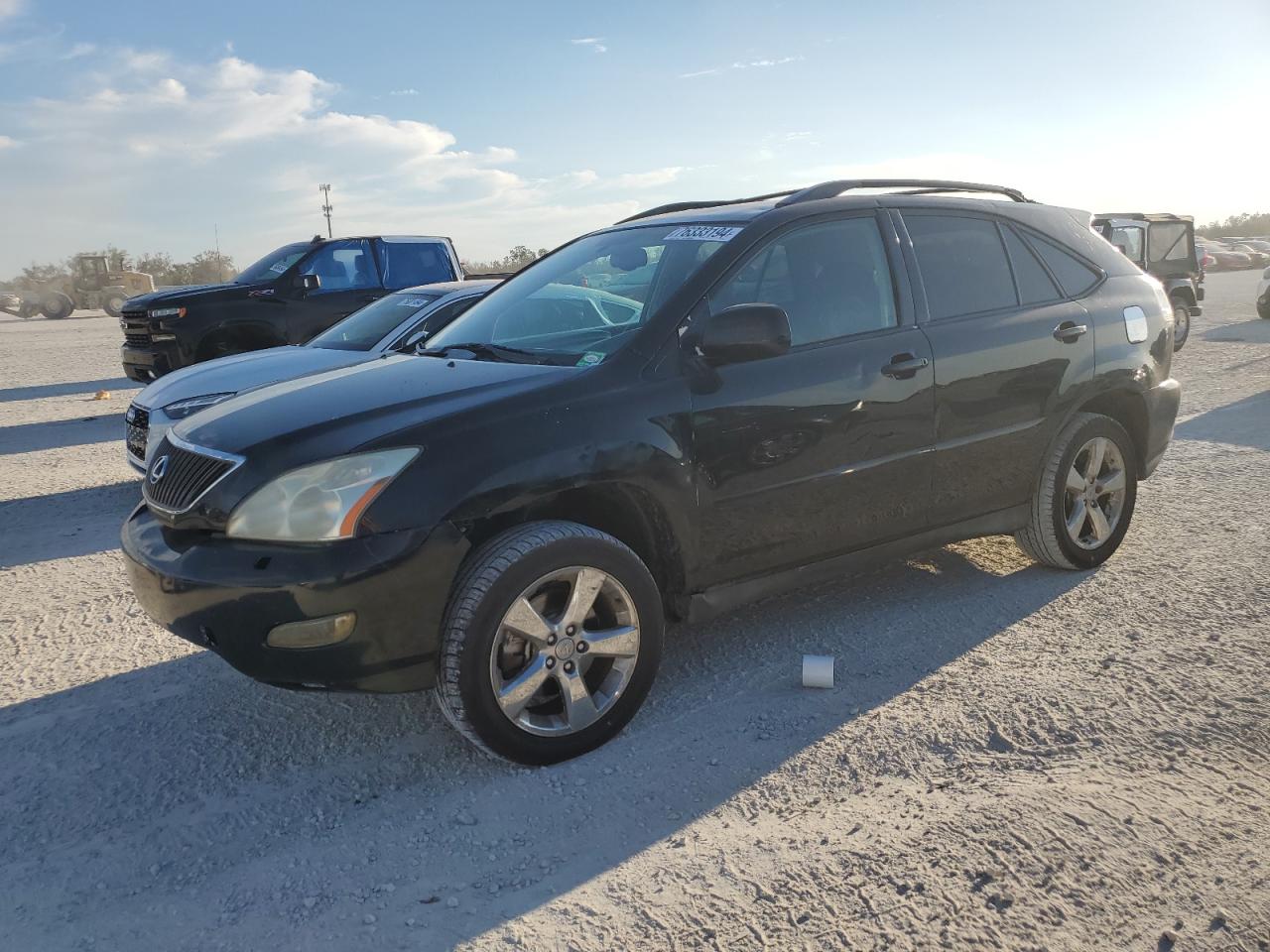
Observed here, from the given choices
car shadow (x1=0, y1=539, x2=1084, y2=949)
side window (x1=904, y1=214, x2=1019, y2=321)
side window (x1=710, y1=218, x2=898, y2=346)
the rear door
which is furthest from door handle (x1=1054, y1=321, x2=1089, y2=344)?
car shadow (x1=0, y1=539, x2=1084, y2=949)

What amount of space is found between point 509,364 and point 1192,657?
9.42 ft

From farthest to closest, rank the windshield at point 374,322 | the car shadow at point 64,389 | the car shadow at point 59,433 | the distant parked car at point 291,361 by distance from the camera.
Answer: the car shadow at point 64,389 < the car shadow at point 59,433 < the windshield at point 374,322 < the distant parked car at point 291,361

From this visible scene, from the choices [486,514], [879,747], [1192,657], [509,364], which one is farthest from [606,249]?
[1192,657]

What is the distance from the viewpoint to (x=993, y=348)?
437 cm

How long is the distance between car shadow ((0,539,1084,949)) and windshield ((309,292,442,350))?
12.2 feet

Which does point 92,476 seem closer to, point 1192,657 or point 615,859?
Result: point 615,859

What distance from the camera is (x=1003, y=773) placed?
10.1 ft

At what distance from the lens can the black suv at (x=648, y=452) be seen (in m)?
3.04

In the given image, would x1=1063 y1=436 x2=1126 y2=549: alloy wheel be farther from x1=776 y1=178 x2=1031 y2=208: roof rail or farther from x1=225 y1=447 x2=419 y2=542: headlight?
x1=225 y1=447 x2=419 y2=542: headlight

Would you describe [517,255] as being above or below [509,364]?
above

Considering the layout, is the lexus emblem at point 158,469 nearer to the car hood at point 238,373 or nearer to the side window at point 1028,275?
the car hood at point 238,373

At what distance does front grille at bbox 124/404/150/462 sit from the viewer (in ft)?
20.9

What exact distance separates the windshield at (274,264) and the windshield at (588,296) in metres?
7.89

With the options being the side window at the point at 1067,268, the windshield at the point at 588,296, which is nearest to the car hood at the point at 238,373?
the windshield at the point at 588,296
